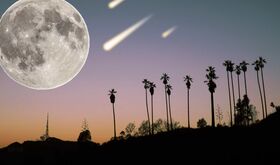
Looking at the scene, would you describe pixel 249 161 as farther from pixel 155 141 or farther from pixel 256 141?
pixel 155 141

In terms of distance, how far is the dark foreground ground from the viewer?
36531mm

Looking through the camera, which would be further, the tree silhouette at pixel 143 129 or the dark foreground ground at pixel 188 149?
the tree silhouette at pixel 143 129

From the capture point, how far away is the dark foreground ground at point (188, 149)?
36531 millimetres

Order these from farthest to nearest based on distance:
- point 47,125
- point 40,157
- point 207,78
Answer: point 47,125, point 207,78, point 40,157

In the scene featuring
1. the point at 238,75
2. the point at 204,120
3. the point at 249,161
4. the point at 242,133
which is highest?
the point at 238,75

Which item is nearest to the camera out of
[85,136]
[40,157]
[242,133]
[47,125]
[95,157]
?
[242,133]

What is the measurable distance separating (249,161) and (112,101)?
57.8 meters

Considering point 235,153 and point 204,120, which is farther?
point 204,120

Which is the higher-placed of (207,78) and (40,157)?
(207,78)

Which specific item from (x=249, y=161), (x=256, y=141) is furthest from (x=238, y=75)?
(x=249, y=161)

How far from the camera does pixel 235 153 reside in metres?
37.8

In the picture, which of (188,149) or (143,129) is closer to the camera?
(188,149)

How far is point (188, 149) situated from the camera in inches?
1828

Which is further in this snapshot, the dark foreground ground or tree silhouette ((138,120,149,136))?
tree silhouette ((138,120,149,136))
